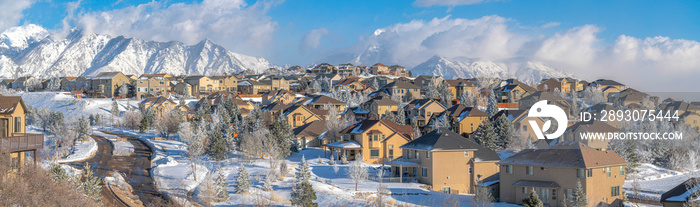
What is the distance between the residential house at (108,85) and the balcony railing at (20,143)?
99601mm

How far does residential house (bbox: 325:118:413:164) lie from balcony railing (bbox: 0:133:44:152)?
114 feet

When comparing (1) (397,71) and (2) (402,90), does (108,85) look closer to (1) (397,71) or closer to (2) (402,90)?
(2) (402,90)

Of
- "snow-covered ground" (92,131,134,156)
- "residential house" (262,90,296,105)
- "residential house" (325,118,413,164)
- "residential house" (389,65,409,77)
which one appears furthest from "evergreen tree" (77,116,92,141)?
"residential house" (389,65,409,77)

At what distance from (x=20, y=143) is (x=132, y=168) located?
22.6 metres

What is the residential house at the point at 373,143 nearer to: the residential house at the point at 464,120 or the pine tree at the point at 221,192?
the residential house at the point at 464,120

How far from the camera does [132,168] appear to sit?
49188 millimetres

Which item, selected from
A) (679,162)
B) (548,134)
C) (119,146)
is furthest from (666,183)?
(119,146)

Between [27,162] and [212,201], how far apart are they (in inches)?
479

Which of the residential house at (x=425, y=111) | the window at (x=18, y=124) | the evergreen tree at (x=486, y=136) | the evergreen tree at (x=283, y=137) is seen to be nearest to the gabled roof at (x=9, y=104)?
the window at (x=18, y=124)

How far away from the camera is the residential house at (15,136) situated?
26.3m

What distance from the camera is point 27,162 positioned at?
27156 mm

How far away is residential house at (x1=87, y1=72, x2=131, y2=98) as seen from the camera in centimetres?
12400

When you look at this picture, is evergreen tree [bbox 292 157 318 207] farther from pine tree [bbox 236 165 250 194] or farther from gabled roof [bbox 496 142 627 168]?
gabled roof [bbox 496 142 627 168]

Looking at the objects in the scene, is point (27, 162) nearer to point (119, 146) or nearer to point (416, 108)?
point (119, 146)
